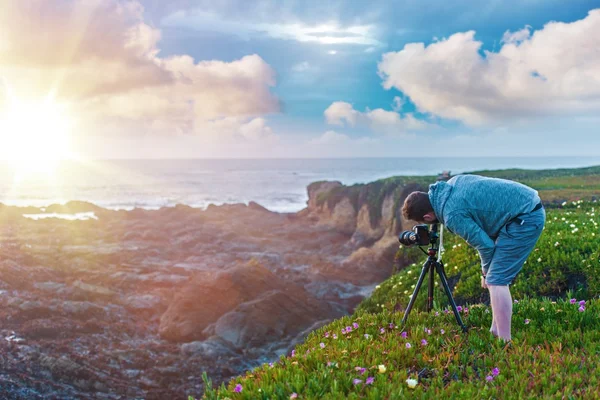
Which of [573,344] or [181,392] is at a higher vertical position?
[573,344]

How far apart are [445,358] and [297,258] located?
32.1 meters

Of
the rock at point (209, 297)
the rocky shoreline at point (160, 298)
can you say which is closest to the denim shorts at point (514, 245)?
the rocky shoreline at point (160, 298)

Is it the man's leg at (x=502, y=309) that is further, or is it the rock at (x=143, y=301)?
the rock at (x=143, y=301)

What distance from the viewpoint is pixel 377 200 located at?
4275 cm

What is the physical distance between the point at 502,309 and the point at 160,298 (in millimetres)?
22217

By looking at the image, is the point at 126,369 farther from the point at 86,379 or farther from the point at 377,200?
the point at 377,200

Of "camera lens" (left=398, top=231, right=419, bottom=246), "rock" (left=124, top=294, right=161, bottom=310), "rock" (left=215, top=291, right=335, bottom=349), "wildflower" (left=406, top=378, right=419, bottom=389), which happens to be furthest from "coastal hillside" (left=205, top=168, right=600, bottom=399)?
"rock" (left=124, top=294, right=161, bottom=310)

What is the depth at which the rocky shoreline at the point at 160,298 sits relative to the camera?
54.6 feet

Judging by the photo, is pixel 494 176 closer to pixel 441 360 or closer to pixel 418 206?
pixel 418 206

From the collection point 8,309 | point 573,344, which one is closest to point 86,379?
point 8,309

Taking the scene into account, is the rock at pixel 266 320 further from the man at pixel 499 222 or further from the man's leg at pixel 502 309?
the man at pixel 499 222

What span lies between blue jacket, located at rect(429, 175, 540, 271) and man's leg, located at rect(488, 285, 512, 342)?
1.59ft

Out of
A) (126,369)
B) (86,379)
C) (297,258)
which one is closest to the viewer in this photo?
(86,379)

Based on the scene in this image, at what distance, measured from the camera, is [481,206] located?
6207mm
